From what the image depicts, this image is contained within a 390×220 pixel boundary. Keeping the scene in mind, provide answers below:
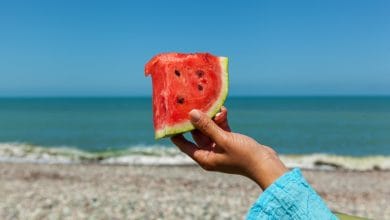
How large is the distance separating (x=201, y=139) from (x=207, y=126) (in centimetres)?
26

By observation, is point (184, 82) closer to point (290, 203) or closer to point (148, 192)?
point (290, 203)

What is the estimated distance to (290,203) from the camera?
183 cm

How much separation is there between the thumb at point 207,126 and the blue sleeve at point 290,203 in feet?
1.74

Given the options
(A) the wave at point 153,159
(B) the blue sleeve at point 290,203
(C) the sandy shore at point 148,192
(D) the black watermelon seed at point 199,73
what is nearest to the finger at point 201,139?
(D) the black watermelon seed at point 199,73

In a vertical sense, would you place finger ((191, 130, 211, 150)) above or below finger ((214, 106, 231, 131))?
below

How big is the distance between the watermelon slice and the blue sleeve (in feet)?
3.29

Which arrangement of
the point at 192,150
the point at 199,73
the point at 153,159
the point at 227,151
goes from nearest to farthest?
1. the point at 227,151
2. the point at 192,150
3. the point at 199,73
4. the point at 153,159

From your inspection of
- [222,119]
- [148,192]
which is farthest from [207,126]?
[148,192]

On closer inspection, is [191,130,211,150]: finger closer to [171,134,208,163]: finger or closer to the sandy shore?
[171,134,208,163]: finger

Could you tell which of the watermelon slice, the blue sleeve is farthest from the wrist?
the watermelon slice

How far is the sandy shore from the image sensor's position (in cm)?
807

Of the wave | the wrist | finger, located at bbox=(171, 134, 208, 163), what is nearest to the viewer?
the wrist

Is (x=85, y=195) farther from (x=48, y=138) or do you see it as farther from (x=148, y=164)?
(x=48, y=138)

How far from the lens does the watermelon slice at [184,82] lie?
9.51 ft
